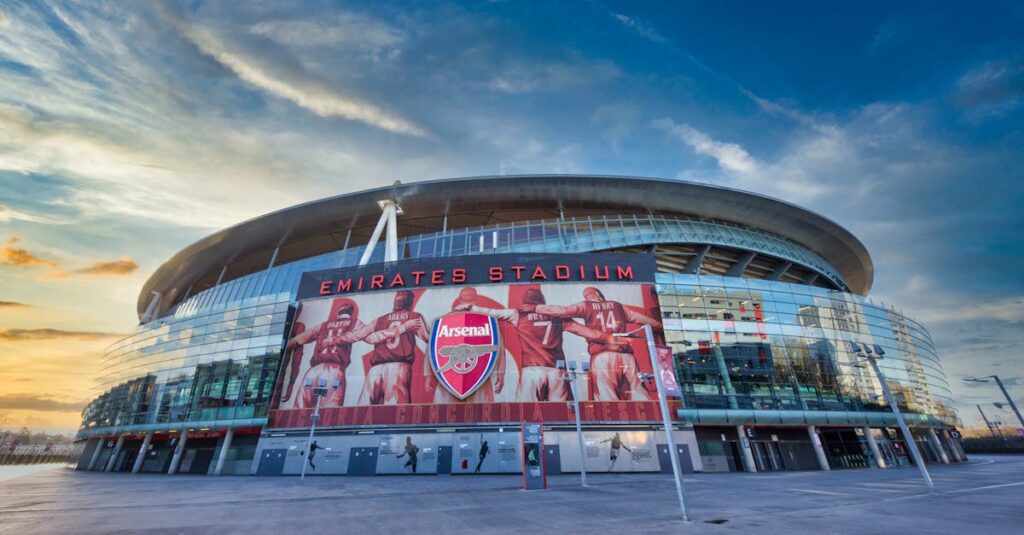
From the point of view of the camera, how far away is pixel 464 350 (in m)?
35.8

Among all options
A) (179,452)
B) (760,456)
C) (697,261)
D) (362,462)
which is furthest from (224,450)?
(697,261)

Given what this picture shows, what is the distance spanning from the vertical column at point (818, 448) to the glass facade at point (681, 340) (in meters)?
2.38

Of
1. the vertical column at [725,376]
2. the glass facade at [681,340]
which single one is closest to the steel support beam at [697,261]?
the glass facade at [681,340]

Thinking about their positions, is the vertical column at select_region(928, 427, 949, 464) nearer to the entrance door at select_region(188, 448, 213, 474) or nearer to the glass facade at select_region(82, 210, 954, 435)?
the glass facade at select_region(82, 210, 954, 435)

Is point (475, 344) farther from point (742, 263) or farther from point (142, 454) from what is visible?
point (142, 454)

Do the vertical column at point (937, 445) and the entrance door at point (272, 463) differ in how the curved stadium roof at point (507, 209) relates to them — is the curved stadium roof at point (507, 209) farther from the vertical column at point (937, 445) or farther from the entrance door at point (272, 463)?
the entrance door at point (272, 463)

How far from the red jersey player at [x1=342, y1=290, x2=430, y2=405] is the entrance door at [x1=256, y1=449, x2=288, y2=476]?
27.0 ft

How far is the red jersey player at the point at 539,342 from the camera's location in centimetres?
3456

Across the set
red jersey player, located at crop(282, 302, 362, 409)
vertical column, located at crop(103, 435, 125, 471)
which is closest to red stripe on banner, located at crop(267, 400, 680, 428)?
red jersey player, located at crop(282, 302, 362, 409)

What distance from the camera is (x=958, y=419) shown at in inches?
1930

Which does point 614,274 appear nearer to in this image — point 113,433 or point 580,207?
point 580,207

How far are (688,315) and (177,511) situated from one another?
123 ft

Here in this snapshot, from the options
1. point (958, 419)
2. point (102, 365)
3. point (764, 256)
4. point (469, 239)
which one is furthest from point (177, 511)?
point (958, 419)

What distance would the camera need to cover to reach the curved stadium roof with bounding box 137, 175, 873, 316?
47.1 m
